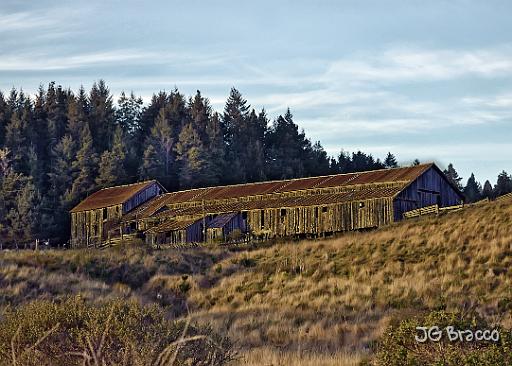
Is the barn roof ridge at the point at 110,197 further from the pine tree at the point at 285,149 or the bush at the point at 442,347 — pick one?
the bush at the point at 442,347

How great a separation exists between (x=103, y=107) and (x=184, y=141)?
21.7 m

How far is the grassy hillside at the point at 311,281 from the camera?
2008 cm

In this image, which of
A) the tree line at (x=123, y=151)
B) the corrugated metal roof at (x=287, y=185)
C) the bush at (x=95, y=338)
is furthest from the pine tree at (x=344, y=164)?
the bush at (x=95, y=338)

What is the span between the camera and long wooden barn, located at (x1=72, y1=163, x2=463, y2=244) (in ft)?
171

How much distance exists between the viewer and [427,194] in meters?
54.8

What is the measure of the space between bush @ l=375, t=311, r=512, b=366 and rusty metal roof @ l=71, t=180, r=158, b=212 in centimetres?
5963

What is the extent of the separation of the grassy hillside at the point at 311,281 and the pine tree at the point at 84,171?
37407mm

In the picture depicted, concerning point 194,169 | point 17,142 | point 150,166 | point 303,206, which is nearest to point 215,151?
point 194,169

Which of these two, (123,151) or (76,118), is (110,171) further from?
(76,118)

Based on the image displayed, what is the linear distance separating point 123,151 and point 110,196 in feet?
67.6

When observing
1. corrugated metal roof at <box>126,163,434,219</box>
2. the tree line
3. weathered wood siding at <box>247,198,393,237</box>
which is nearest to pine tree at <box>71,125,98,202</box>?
the tree line

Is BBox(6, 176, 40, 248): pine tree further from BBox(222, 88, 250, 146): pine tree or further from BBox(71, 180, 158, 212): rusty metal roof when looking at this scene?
BBox(222, 88, 250, 146): pine tree

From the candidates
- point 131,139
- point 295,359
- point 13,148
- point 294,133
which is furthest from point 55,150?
point 295,359

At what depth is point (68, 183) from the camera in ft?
283
